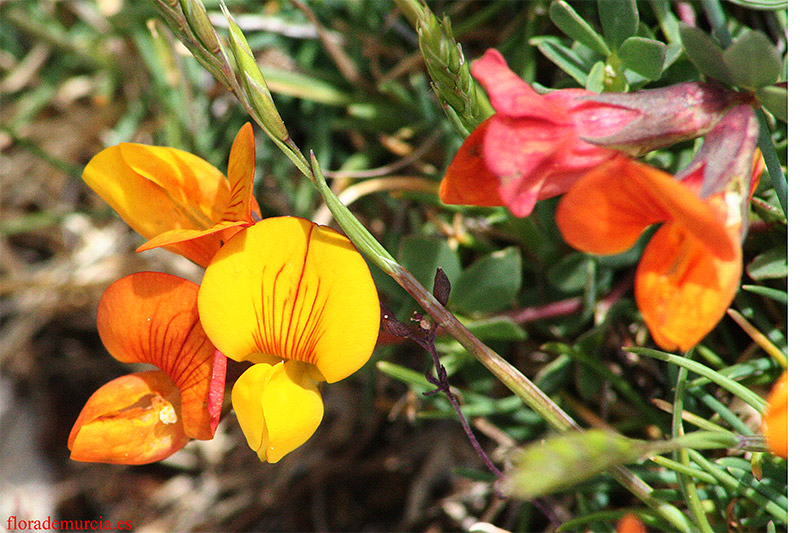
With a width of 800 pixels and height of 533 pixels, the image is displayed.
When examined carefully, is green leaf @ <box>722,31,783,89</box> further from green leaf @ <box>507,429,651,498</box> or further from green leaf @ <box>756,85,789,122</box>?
green leaf @ <box>507,429,651,498</box>

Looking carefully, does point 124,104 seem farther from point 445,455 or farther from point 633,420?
point 633,420

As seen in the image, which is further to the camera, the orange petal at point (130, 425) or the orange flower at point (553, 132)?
the orange petal at point (130, 425)

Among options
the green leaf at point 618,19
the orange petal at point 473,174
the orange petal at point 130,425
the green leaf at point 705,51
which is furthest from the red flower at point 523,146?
the orange petal at point 130,425

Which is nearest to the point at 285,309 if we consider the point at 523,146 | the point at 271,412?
the point at 271,412

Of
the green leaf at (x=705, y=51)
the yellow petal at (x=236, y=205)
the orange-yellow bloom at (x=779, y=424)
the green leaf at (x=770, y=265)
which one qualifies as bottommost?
the green leaf at (x=770, y=265)

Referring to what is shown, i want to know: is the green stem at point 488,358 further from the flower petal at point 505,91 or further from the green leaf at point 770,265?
Answer: the green leaf at point 770,265

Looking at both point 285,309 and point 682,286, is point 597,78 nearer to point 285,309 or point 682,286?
point 682,286

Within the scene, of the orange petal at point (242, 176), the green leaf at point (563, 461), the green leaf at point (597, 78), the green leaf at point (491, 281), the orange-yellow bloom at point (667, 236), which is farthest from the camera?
the green leaf at point (491, 281)
